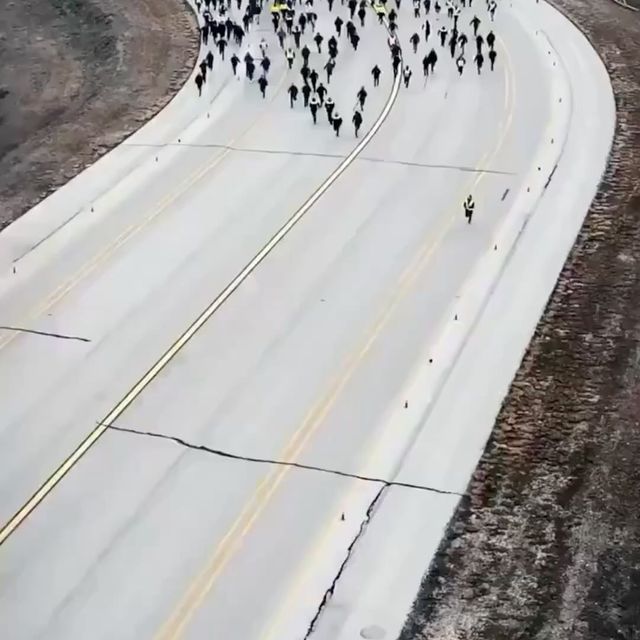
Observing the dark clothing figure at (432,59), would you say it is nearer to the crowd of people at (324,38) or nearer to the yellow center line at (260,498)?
the crowd of people at (324,38)

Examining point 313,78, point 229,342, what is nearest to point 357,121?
point 313,78

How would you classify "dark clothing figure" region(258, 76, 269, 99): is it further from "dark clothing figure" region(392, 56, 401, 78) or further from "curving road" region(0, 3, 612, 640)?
"dark clothing figure" region(392, 56, 401, 78)

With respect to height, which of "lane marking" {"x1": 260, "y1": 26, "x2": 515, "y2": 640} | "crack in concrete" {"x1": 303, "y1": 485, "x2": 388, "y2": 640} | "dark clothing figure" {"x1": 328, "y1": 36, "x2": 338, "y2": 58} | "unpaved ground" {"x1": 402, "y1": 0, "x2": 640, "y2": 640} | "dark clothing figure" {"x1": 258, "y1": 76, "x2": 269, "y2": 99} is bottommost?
"dark clothing figure" {"x1": 258, "y1": 76, "x2": 269, "y2": 99}

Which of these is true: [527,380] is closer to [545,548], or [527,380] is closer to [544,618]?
[545,548]

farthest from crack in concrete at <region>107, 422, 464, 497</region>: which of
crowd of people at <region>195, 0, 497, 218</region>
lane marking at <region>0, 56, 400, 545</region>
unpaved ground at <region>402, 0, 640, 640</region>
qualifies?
crowd of people at <region>195, 0, 497, 218</region>

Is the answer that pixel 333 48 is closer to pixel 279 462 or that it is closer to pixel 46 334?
pixel 46 334

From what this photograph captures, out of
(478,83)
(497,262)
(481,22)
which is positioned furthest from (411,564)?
(481,22)

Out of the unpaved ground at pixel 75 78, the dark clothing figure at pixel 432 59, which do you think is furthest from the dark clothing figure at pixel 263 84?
the dark clothing figure at pixel 432 59
